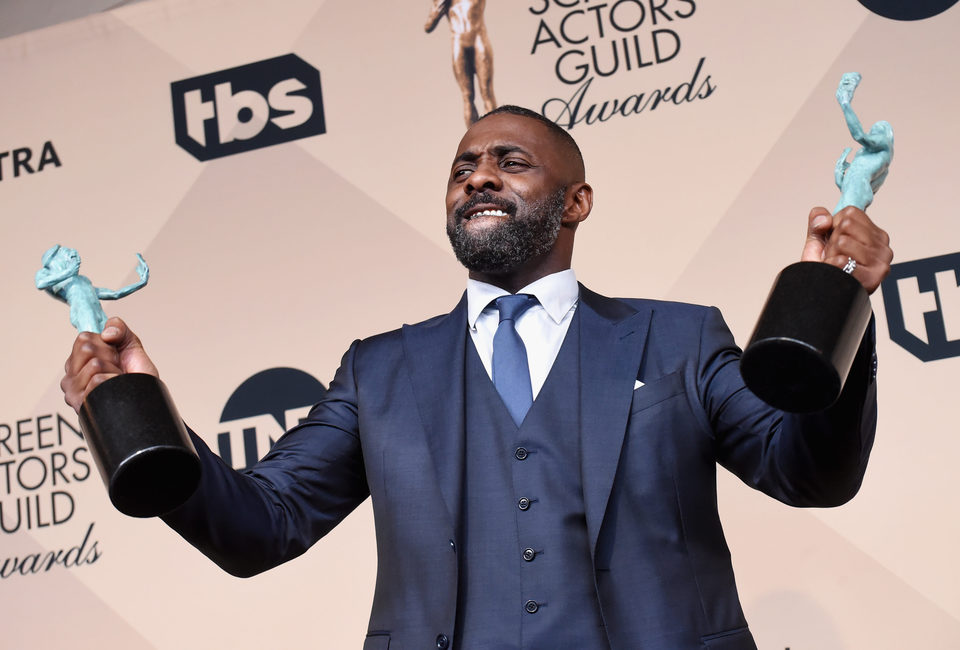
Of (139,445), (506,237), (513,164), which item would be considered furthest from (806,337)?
(513,164)

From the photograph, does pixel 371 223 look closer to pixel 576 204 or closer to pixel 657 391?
pixel 576 204

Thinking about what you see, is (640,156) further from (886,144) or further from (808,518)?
(886,144)

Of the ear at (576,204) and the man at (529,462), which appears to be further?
the ear at (576,204)

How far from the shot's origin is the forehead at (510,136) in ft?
6.13

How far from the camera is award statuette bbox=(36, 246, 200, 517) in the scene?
112 centimetres

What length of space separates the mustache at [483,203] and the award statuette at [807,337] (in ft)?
2.43

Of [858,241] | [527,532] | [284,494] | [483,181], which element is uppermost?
[483,181]

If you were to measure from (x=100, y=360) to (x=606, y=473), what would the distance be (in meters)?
0.65

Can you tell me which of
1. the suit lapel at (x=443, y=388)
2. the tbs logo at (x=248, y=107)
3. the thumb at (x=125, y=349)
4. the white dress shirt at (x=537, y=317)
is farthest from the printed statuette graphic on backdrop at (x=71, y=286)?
the tbs logo at (x=248, y=107)

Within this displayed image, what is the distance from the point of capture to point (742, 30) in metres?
2.79

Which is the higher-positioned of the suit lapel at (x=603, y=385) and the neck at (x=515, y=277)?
the neck at (x=515, y=277)

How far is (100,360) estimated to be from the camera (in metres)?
1.20

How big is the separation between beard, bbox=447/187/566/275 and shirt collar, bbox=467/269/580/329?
3 centimetres

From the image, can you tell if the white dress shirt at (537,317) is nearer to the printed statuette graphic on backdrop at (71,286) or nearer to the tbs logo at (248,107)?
the printed statuette graphic on backdrop at (71,286)
